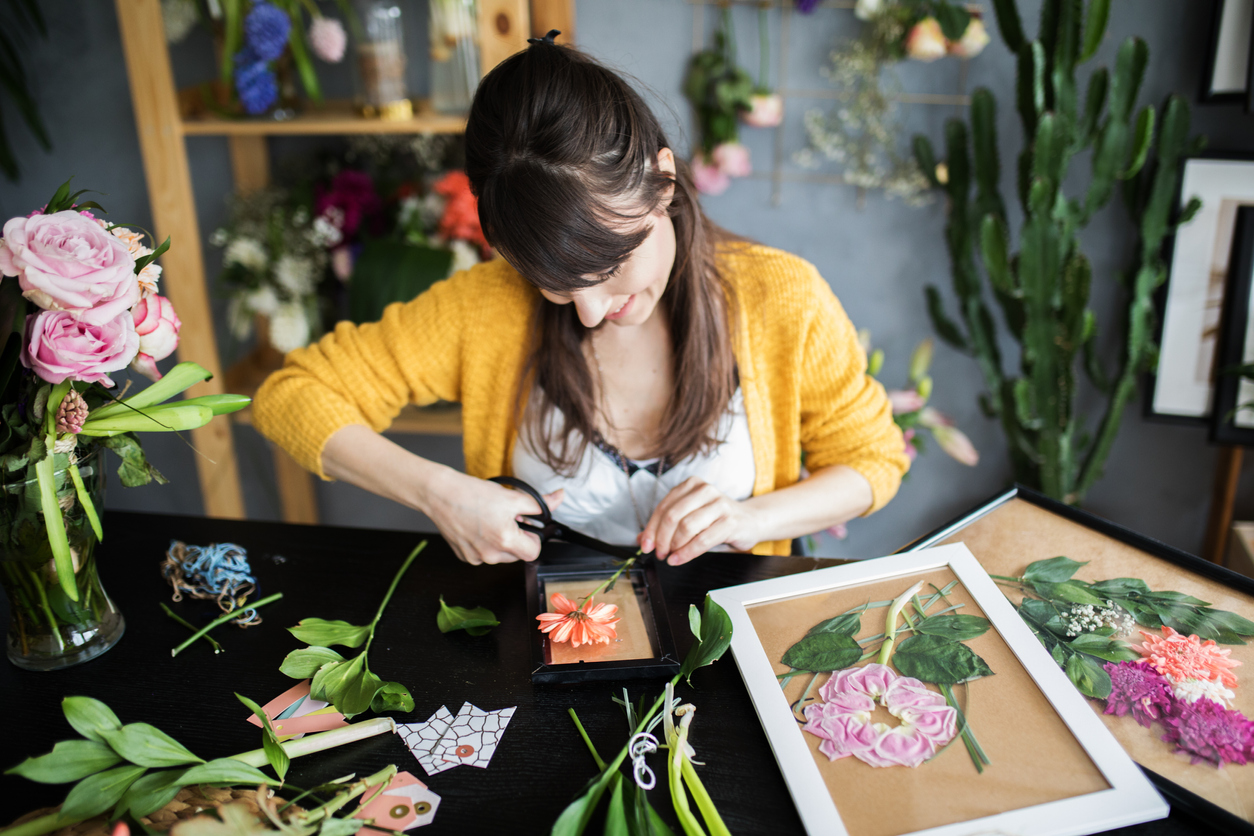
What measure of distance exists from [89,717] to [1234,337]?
2.02m

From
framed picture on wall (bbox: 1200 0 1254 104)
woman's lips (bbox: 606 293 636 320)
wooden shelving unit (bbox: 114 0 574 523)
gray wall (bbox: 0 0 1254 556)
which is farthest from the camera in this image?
gray wall (bbox: 0 0 1254 556)

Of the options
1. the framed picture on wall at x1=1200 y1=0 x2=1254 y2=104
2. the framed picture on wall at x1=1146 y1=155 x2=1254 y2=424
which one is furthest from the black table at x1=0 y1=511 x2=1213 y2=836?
the framed picture on wall at x1=1200 y1=0 x2=1254 y2=104

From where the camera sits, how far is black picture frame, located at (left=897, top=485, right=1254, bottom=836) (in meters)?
0.60

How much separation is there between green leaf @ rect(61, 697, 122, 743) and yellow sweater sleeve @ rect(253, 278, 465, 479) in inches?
23.3

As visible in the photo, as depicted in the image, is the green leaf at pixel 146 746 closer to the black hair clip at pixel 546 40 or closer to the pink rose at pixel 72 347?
the pink rose at pixel 72 347

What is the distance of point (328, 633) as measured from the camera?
0.83 meters

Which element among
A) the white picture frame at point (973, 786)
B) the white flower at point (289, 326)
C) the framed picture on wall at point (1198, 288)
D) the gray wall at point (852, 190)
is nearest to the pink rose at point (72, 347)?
the white picture frame at point (973, 786)

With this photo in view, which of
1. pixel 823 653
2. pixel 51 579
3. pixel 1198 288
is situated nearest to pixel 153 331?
pixel 51 579

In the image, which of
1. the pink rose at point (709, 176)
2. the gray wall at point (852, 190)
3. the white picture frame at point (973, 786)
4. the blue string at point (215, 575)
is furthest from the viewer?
the pink rose at point (709, 176)

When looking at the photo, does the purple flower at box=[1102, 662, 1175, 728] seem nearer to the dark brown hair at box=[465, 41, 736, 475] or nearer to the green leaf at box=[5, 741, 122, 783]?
the dark brown hair at box=[465, 41, 736, 475]

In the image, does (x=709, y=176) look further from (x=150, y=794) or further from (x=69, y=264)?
(x=150, y=794)

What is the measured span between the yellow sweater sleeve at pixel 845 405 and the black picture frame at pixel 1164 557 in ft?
0.98

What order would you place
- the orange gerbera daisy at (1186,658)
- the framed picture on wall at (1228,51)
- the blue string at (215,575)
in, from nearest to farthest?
1. the orange gerbera daisy at (1186,658)
2. the blue string at (215,575)
3. the framed picture on wall at (1228,51)

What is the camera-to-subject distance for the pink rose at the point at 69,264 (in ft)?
2.18
